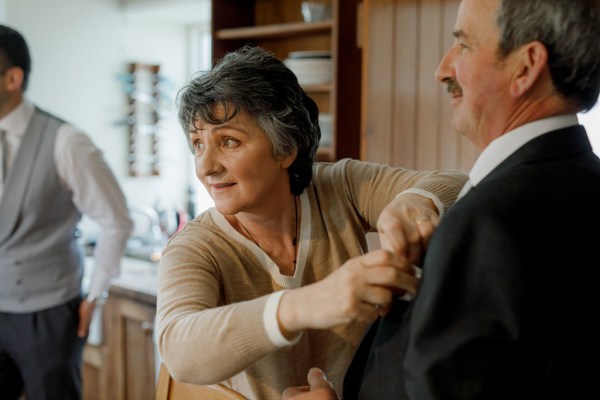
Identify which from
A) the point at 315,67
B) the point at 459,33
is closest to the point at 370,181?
the point at 459,33

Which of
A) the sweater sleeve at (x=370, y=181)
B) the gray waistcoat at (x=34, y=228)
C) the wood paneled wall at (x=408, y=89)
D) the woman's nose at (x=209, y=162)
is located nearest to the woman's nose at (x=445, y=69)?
the sweater sleeve at (x=370, y=181)

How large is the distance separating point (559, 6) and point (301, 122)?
64cm

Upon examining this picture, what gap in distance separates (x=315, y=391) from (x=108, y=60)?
4.07 m

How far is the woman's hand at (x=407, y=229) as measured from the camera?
0.95 meters

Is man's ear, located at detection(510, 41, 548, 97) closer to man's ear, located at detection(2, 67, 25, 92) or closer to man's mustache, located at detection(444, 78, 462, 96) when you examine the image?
man's mustache, located at detection(444, 78, 462, 96)

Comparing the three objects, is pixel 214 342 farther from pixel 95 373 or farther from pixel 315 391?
pixel 95 373

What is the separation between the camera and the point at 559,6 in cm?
81

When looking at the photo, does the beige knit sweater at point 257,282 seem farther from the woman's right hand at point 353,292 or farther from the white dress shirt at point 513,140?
the white dress shirt at point 513,140

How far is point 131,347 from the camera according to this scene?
9.41 feet

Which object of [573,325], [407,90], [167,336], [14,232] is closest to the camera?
[573,325]

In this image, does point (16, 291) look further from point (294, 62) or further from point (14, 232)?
point (294, 62)

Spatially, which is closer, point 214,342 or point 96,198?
point 214,342

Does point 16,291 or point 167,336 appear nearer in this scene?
point 167,336

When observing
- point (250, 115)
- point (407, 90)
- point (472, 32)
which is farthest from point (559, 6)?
point (407, 90)
